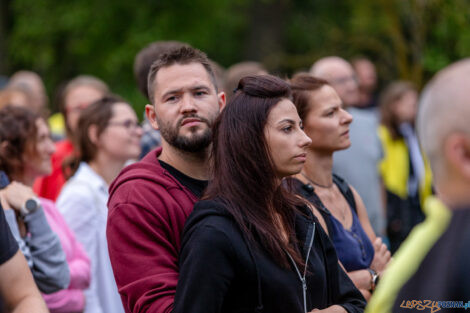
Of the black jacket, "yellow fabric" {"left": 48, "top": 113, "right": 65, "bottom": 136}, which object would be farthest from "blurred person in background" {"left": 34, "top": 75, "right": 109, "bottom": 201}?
the black jacket

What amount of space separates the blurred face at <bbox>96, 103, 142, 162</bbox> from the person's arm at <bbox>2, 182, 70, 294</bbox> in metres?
1.47

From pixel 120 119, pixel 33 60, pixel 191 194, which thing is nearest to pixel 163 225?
pixel 191 194

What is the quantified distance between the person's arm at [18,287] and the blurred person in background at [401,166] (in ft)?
17.7

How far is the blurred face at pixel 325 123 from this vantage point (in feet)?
14.0

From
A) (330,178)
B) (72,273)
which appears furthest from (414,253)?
(72,273)

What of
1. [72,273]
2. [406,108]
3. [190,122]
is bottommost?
[72,273]

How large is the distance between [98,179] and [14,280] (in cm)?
248

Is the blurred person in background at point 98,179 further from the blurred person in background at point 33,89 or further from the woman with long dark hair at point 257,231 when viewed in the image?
the blurred person in background at point 33,89

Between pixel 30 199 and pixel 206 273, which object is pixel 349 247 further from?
pixel 30 199

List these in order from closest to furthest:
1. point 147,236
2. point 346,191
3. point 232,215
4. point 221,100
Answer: point 232,215 < point 147,236 < point 221,100 < point 346,191

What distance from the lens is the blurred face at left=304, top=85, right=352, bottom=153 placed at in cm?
427

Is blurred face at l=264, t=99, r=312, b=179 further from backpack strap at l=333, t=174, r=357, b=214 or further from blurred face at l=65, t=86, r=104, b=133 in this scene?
blurred face at l=65, t=86, r=104, b=133

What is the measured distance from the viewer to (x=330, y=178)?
4.30 metres

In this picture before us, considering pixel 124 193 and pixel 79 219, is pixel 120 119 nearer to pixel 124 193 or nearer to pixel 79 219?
pixel 79 219
